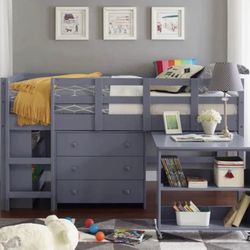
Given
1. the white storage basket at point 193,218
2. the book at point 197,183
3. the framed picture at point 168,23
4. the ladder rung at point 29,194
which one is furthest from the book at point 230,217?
the framed picture at point 168,23

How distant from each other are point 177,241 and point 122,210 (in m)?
0.83

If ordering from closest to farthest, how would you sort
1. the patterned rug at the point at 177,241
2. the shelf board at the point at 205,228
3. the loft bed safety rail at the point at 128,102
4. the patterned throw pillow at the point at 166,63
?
the patterned rug at the point at 177,241, the shelf board at the point at 205,228, the loft bed safety rail at the point at 128,102, the patterned throw pillow at the point at 166,63

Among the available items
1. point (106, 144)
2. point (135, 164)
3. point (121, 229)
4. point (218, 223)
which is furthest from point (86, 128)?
point (218, 223)

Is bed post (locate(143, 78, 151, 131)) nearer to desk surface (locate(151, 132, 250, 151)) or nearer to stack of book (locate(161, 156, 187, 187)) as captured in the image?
desk surface (locate(151, 132, 250, 151))

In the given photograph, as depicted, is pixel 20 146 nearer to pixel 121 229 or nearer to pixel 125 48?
pixel 121 229

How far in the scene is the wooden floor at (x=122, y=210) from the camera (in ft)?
13.3

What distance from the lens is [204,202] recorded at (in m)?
4.42

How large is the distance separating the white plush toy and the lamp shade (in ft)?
5.10

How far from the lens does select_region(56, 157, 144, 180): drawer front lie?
4195 mm

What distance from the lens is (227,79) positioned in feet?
12.4

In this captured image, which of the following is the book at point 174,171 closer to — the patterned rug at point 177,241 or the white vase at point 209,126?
the patterned rug at point 177,241

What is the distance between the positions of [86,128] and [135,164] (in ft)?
1.45

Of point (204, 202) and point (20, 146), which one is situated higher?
point (20, 146)

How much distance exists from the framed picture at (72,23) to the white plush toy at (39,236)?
2.75m
